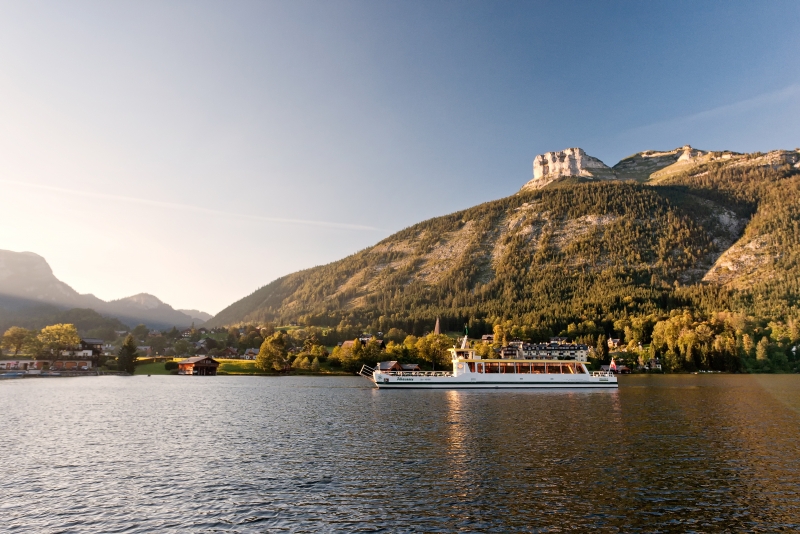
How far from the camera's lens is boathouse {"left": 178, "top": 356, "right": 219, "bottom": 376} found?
601 feet

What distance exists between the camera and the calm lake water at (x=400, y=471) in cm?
2570

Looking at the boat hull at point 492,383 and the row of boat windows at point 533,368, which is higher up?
the row of boat windows at point 533,368

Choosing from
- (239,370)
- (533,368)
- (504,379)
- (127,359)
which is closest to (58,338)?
(127,359)

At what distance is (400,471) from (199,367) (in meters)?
169

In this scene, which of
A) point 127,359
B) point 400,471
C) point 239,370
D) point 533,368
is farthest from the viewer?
point 239,370

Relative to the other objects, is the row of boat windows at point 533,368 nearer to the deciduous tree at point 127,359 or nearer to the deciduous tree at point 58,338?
the deciduous tree at point 127,359

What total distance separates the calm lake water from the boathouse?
118204 millimetres

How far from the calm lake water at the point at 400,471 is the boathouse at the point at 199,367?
388 ft

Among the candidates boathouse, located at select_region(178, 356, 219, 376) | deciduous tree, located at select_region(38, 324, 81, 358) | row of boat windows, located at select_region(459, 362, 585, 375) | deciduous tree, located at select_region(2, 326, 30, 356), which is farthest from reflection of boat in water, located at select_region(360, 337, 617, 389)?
deciduous tree, located at select_region(2, 326, 30, 356)

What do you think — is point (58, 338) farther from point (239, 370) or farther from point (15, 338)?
point (239, 370)

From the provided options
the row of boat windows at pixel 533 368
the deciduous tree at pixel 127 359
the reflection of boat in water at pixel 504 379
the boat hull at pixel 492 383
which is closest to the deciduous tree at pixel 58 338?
the deciduous tree at pixel 127 359

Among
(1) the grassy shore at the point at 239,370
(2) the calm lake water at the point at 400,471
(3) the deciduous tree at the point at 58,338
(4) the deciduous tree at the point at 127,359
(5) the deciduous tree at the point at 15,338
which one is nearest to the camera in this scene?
(2) the calm lake water at the point at 400,471

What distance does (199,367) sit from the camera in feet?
603

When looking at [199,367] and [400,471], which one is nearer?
[400,471]
